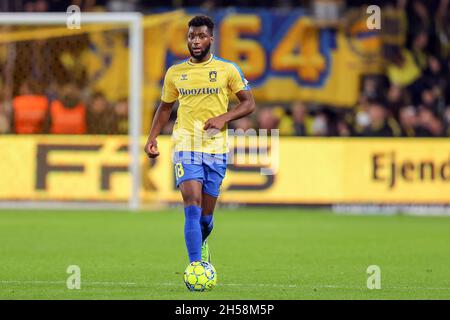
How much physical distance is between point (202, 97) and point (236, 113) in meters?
0.34

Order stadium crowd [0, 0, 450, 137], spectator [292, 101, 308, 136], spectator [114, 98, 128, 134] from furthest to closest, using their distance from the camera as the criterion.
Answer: spectator [292, 101, 308, 136] → spectator [114, 98, 128, 134] → stadium crowd [0, 0, 450, 137]

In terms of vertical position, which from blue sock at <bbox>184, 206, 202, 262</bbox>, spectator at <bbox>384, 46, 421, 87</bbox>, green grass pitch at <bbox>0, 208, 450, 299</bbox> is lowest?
green grass pitch at <bbox>0, 208, 450, 299</bbox>

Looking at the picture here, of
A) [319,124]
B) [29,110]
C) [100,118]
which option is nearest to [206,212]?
[100,118]

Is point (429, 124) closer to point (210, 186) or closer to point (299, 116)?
point (299, 116)

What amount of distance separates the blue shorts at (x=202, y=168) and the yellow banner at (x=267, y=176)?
1059 centimetres

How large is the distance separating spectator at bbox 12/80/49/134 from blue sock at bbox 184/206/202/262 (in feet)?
39.5

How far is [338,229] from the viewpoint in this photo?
58.6ft

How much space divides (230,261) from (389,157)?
28.7 feet

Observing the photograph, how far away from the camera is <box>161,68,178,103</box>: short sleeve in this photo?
34.7 feet

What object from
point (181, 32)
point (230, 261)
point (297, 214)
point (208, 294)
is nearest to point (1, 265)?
point (230, 261)

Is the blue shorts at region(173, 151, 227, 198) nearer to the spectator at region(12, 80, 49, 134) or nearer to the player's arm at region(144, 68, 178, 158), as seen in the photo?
the player's arm at region(144, 68, 178, 158)

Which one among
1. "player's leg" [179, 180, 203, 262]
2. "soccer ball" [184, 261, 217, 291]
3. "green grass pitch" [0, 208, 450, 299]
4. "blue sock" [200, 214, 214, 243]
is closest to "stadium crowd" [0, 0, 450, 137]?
"green grass pitch" [0, 208, 450, 299]

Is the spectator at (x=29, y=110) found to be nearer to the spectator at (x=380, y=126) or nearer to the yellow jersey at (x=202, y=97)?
the spectator at (x=380, y=126)

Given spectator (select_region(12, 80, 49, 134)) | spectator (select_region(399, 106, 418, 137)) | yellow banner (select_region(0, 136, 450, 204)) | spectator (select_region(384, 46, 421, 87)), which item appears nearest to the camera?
yellow banner (select_region(0, 136, 450, 204))
